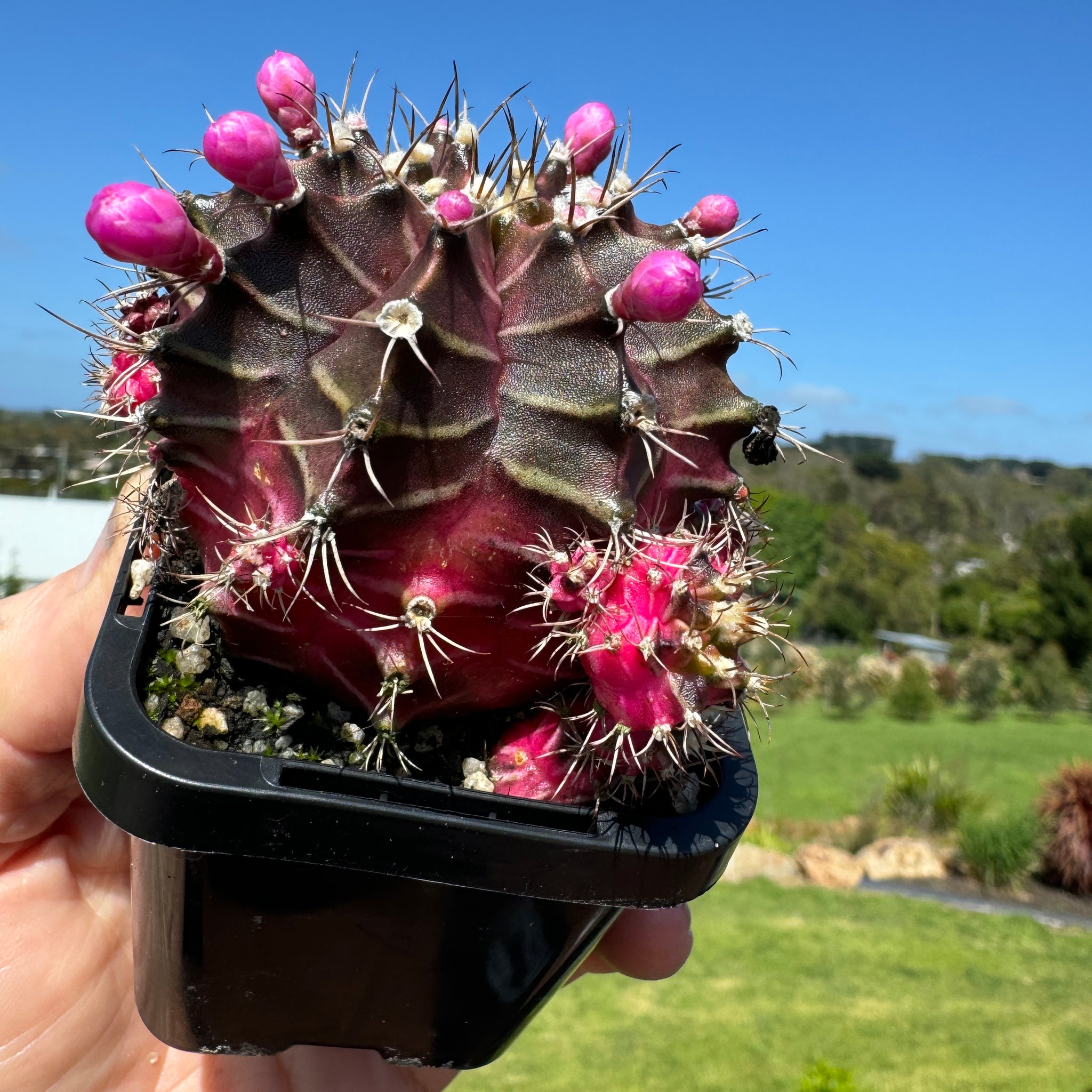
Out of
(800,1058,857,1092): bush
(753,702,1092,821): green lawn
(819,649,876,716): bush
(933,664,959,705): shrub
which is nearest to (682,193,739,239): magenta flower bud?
(800,1058,857,1092): bush

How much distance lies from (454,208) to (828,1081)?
170 inches

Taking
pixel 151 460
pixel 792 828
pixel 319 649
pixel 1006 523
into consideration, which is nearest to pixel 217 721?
pixel 319 649

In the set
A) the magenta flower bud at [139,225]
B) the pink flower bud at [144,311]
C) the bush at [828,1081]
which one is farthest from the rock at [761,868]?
the magenta flower bud at [139,225]

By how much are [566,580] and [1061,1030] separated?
6730 millimetres

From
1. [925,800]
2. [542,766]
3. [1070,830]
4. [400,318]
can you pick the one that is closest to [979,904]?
[1070,830]

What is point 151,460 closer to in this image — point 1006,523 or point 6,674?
point 6,674

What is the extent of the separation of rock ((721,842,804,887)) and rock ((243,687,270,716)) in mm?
8748

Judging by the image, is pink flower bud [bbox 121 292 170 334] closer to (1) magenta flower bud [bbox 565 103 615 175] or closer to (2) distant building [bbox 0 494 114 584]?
(1) magenta flower bud [bbox 565 103 615 175]

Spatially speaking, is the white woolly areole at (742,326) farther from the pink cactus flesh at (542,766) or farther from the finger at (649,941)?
the finger at (649,941)

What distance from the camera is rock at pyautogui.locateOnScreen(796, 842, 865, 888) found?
885cm

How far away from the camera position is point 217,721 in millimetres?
908

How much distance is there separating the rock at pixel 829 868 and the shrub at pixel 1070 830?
169cm

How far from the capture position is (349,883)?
89cm

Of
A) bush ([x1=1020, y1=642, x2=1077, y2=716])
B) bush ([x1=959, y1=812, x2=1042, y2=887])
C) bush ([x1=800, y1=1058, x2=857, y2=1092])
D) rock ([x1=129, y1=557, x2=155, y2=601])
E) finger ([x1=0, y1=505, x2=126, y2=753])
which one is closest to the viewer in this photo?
rock ([x1=129, y1=557, x2=155, y2=601])
